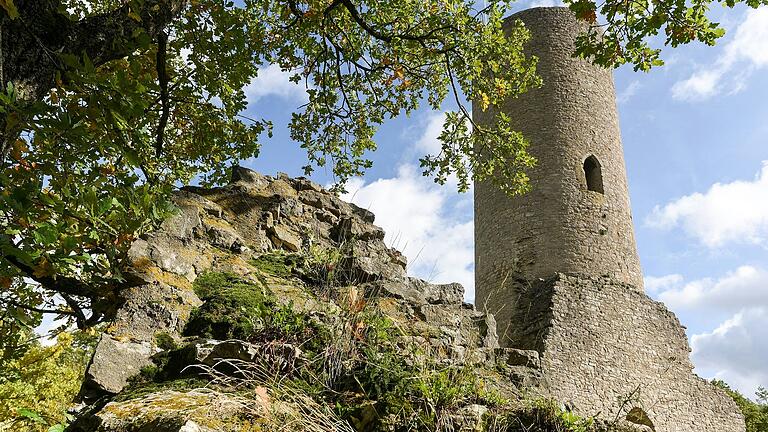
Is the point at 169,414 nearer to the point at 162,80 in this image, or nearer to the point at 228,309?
the point at 228,309

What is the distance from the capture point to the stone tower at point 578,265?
11.0 metres

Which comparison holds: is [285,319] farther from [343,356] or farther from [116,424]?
[116,424]

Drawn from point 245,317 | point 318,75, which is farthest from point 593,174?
point 245,317

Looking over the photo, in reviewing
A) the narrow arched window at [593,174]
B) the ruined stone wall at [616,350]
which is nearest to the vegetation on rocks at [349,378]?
the ruined stone wall at [616,350]

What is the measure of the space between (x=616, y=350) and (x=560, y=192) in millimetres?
3602

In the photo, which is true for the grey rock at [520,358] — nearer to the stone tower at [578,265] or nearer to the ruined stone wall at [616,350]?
the stone tower at [578,265]

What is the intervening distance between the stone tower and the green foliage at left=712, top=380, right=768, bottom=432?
11.6m

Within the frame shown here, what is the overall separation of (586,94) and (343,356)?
Result: 40.4ft

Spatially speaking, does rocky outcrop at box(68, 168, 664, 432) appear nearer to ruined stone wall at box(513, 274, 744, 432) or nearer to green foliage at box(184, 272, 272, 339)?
green foliage at box(184, 272, 272, 339)

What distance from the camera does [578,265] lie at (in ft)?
40.4

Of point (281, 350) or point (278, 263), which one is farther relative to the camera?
point (278, 263)

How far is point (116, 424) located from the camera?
8.95ft

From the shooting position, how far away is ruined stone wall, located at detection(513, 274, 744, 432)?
10.6 metres

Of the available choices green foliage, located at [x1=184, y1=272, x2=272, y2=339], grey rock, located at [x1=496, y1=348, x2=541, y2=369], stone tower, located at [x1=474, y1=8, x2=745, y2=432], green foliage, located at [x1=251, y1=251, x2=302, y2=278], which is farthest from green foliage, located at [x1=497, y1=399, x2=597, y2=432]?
stone tower, located at [x1=474, y1=8, x2=745, y2=432]
